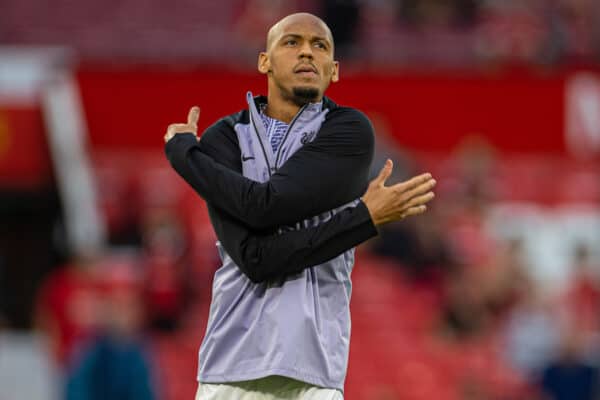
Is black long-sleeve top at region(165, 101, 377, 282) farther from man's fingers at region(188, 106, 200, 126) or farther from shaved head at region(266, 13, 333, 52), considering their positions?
shaved head at region(266, 13, 333, 52)

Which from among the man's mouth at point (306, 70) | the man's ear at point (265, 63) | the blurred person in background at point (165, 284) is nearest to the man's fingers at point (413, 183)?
the man's mouth at point (306, 70)

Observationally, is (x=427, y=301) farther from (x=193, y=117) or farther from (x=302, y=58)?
(x=302, y=58)

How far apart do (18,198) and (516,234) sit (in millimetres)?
4864

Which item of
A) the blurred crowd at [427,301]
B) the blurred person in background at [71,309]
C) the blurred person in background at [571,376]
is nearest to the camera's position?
the blurred person in background at [571,376]

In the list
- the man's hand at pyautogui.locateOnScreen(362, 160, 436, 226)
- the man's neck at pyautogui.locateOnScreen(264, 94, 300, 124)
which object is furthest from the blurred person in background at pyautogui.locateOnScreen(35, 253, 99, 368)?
the man's hand at pyautogui.locateOnScreen(362, 160, 436, 226)

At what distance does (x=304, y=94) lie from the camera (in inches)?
153

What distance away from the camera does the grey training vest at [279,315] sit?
371 centimetres

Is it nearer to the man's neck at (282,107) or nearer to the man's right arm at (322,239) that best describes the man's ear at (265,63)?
the man's neck at (282,107)

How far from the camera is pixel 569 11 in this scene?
14664 millimetres

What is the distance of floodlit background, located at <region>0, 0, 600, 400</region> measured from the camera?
9672 mm

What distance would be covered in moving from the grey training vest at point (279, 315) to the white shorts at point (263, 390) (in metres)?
0.03

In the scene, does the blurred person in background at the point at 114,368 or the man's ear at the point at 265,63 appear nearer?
the man's ear at the point at 265,63

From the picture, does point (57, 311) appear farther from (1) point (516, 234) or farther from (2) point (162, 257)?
(1) point (516, 234)

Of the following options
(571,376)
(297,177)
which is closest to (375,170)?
(571,376)
